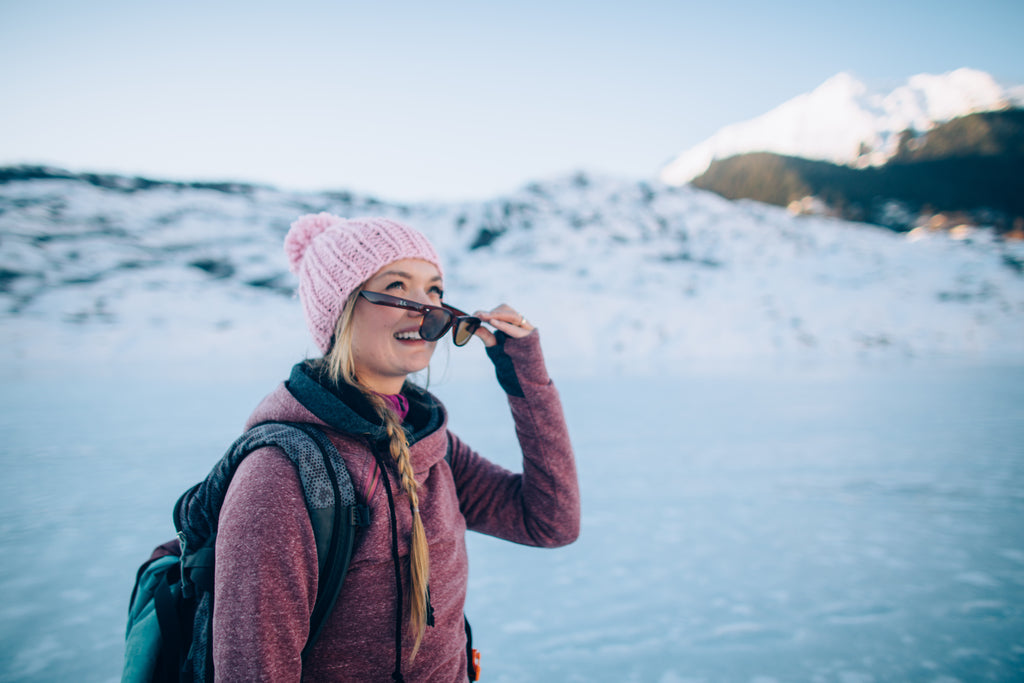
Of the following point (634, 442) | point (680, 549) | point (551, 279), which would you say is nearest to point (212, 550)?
point (680, 549)

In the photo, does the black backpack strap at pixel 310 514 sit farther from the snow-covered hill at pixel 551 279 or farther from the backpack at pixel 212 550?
the snow-covered hill at pixel 551 279

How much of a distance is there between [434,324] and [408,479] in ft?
1.17

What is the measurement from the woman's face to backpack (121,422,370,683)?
24 cm

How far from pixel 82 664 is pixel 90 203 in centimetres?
1852

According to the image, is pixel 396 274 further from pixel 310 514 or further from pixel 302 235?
pixel 310 514

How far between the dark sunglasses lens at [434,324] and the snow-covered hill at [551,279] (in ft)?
32.4

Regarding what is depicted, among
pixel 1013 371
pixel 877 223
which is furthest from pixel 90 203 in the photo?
pixel 877 223

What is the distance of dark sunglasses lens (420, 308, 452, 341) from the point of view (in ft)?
3.83

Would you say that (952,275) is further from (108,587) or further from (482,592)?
(108,587)

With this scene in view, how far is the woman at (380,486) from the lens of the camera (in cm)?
79

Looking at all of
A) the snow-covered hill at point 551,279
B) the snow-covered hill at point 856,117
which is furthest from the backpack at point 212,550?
the snow-covered hill at point 856,117

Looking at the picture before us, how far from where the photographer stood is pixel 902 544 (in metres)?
3.25

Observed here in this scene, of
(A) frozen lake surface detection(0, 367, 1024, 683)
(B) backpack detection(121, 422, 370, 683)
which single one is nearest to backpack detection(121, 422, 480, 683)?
(B) backpack detection(121, 422, 370, 683)

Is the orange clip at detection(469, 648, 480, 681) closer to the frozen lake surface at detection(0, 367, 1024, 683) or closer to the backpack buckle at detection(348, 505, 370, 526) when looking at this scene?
the backpack buckle at detection(348, 505, 370, 526)
